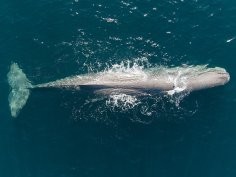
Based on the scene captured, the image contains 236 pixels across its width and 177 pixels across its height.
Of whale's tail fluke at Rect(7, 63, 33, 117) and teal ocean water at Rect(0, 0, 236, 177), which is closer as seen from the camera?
teal ocean water at Rect(0, 0, 236, 177)

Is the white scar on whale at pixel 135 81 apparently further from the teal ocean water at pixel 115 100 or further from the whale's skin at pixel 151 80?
the teal ocean water at pixel 115 100

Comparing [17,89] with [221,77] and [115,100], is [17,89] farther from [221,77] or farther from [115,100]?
[221,77]

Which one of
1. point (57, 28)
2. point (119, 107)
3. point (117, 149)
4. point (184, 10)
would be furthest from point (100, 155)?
point (184, 10)

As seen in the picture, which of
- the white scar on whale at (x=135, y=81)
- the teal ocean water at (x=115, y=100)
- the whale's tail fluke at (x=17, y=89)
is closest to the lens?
the teal ocean water at (x=115, y=100)

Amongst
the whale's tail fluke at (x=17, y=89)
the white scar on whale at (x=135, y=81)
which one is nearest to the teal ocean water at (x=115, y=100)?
the whale's tail fluke at (x=17, y=89)

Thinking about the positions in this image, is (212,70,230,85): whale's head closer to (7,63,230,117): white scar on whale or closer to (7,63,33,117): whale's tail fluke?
(7,63,230,117): white scar on whale

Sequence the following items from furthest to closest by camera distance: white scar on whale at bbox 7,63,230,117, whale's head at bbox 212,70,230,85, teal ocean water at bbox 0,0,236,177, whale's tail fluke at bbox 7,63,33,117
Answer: whale's head at bbox 212,70,230,85
whale's tail fluke at bbox 7,63,33,117
white scar on whale at bbox 7,63,230,117
teal ocean water at bbox 0,0,236,177

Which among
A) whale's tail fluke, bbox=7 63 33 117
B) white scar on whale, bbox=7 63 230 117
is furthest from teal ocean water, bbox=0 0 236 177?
white scar on whale, bbox=7 63 230 117

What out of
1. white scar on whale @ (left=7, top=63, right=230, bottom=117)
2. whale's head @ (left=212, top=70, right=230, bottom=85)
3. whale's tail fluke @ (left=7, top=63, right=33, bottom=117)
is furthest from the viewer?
whale's head @ (left=212, top=70, right=230, bottom=85)
